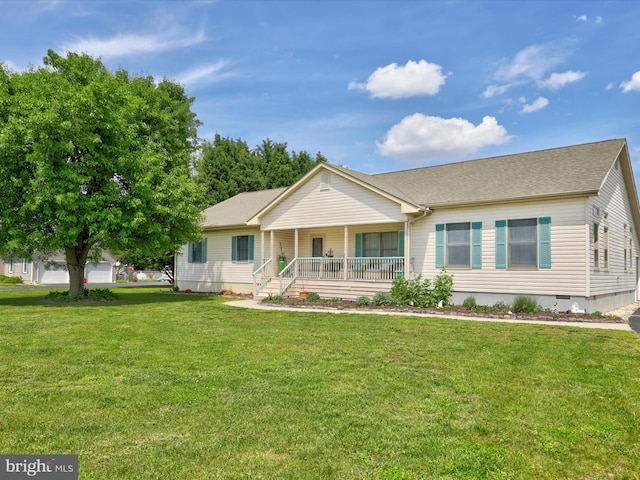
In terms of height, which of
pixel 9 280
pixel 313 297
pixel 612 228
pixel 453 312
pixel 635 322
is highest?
pixel 612 228

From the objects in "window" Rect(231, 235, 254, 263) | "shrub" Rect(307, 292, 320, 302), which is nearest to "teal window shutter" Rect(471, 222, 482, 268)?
"shrub" Rect(307, 292, 320, 302)

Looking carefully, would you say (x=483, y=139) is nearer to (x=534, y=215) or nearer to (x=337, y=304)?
(x=534, y=215)

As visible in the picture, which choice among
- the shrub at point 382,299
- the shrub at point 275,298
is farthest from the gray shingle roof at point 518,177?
the shrub at point 275,298

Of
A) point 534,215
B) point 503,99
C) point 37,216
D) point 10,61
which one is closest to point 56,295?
point 37,216

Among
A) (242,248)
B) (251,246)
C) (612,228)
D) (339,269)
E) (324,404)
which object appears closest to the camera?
(324,404)

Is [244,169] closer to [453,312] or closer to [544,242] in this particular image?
[453,312]

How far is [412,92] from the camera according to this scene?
24344 mm

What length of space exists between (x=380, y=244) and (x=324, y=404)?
1339 centimetres

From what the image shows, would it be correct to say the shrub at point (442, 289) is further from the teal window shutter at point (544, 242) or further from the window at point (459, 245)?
the teal window shutter at point (544, 242)

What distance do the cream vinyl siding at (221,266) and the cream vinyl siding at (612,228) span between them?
12.8 meters

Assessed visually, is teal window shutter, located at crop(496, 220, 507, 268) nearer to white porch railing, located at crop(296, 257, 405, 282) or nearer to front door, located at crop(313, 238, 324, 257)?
white porch railing, located at crop(296, 257, 405, 282)

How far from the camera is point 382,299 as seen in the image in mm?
14094

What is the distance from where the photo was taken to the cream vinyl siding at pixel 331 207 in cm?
1573

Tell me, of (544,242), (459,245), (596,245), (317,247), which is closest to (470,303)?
(459,245)
